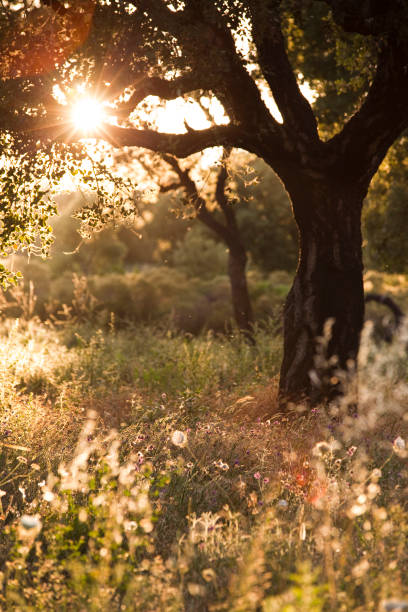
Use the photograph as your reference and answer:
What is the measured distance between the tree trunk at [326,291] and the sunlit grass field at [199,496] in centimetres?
40

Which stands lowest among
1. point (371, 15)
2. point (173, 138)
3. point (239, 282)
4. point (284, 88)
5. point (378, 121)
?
point (239, 282)

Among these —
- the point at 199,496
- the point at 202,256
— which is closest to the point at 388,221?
the point at 199,496

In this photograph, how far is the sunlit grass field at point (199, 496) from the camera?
11.0 feet

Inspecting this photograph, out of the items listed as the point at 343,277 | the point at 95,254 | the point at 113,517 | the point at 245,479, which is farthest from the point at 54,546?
the point at 95,254

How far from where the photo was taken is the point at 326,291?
7.69 meters

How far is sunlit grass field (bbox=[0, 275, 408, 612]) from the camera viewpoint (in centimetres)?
337

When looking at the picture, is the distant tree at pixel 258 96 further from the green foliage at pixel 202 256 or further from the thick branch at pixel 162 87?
the green foliage at pixel 202 256

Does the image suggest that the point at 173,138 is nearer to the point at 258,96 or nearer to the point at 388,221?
the point at 258,96

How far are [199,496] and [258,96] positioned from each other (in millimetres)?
4917

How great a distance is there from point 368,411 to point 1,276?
4.68 m

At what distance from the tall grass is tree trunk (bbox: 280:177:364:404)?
423 millimetres

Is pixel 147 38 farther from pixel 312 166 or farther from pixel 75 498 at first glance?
pixel 75 498

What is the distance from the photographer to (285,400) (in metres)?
7.63

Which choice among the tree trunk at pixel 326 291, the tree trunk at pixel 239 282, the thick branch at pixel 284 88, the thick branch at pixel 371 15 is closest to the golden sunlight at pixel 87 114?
the thick branch at pixel 284 88
